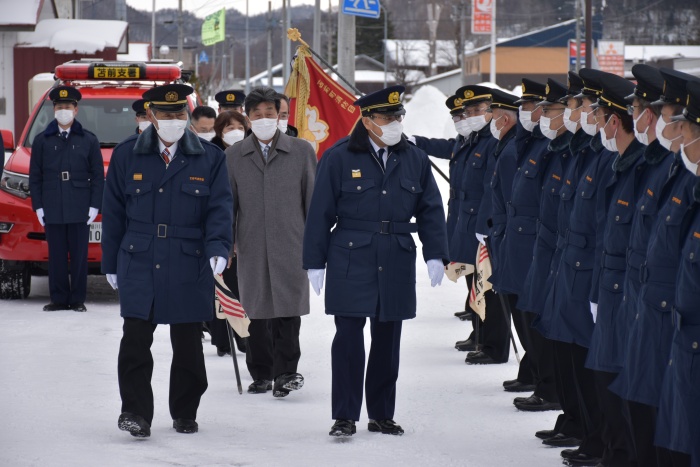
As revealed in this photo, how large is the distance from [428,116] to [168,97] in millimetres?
38940

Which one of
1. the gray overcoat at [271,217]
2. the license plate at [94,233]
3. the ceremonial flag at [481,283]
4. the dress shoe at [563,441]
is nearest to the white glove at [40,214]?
the license plate at [94,233]

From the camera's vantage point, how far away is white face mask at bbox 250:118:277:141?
912 centimetres

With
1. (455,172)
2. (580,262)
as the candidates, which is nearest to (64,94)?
(455,172)

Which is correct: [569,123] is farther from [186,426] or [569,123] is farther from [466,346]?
[466,346]

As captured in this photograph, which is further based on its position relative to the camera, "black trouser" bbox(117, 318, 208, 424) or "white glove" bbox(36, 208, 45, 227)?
"white glove" bbox(36, 208, 45, 227)

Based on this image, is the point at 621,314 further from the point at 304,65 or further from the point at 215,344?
the point at 304,65

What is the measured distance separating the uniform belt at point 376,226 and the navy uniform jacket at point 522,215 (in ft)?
3.67

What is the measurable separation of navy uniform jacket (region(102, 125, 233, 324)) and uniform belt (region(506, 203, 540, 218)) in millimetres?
2063

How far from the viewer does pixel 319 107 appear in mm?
14453

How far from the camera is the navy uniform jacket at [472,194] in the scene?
10766mm

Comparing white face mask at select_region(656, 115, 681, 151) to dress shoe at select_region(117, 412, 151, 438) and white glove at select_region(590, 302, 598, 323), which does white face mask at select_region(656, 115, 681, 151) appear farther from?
dress shoe at select_region(117, 412, 151, 438)

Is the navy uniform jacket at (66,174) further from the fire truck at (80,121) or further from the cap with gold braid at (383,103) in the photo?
the cap with gold braid at (383,103)

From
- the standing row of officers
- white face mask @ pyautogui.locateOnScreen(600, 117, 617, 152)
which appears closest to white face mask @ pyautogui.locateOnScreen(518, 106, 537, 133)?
the standing row of officers

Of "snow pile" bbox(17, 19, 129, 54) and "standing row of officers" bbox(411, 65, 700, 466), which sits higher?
"snow pile" bbox(17, 19, 129, 54)
